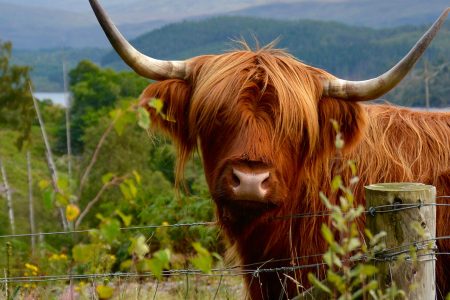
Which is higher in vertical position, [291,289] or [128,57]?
[128,57]

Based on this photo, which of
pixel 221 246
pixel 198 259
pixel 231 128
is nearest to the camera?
pixel 198 259

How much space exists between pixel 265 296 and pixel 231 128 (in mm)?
1057

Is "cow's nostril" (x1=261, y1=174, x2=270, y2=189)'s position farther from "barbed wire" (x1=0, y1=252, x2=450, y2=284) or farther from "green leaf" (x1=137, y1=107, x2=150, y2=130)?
"green leaf" (x1=137, y1=107, x2=150, y2=130)

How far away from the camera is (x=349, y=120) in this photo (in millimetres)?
4898

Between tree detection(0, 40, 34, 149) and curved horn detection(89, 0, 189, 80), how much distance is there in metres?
43.5

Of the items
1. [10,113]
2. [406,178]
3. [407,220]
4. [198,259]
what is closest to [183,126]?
[406,178]

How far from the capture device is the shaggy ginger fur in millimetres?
4648

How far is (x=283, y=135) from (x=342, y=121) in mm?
434

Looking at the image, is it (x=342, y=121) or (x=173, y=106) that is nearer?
(x=342, y=121)

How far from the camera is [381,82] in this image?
480 cm

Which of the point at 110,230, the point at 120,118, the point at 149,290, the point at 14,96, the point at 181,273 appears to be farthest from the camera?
the point at 14,96

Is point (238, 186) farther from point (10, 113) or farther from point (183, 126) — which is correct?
point (10, 113)

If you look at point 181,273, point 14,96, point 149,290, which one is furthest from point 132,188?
point 14,96

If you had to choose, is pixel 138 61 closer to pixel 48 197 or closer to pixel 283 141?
pixel 283 141
